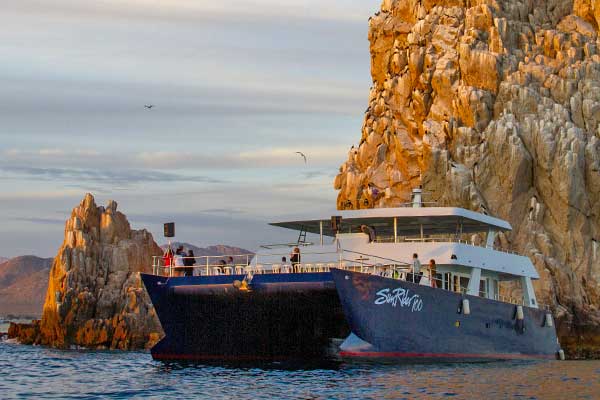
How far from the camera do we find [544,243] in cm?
6450

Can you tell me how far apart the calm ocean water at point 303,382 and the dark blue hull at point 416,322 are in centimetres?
63

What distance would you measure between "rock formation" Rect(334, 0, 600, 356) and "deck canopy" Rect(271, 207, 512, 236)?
24985mm

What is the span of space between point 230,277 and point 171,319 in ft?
9.75

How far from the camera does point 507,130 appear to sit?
217 ft

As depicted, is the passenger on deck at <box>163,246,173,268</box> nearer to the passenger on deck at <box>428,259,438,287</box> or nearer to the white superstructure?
the white superstructure

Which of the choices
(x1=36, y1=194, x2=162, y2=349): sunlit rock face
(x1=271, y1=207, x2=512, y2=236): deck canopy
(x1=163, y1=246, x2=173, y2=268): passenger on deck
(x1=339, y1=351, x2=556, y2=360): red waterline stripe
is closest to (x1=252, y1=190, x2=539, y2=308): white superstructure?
(x1=271, y1=207, x2=512, y2=236): deck canopy

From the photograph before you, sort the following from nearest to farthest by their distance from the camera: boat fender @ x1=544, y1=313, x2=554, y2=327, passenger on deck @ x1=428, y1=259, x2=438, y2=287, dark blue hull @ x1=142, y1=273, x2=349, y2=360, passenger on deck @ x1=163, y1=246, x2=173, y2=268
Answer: dark blue hull @ x1=142, y1=273, x2=349, y2=360 < passenger on deck @ x1=428, y1=259, x2=438, y2=287 < passenger on deck @ x1=163, y1=246, x2=173, y2=268 < boat fender @ x1=544, y1=313, x2=554, y2=327

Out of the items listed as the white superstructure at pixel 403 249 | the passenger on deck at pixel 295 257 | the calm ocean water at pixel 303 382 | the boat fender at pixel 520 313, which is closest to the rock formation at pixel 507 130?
the boat fender at pixel 520 313

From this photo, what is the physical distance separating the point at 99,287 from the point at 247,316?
40.0 m

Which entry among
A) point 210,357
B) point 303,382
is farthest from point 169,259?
point 303,382

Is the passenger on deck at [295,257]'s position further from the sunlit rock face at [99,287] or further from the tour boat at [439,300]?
the sunlit rock face at [99,287]

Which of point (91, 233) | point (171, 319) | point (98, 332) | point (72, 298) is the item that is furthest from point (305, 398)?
point (91, 233)

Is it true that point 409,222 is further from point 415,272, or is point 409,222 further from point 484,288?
point 484,288

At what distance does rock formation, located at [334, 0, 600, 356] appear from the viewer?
65000 mm
